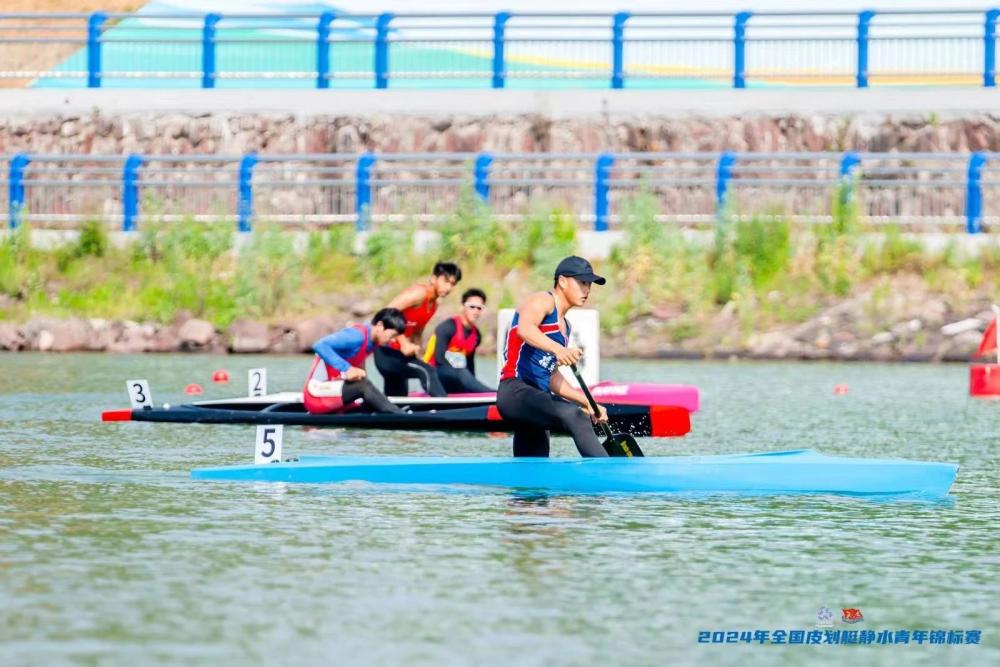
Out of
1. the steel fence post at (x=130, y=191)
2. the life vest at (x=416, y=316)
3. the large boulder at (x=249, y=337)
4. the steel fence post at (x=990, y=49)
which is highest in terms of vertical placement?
the steel fence post at (x=990, y=49)

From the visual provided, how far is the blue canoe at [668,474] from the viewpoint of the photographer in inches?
572

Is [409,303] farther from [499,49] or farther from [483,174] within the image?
[499,49]

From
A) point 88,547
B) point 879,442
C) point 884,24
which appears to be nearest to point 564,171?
point 884,24

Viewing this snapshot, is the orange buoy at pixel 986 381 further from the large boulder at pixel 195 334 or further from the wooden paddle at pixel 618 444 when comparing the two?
the large boulder at pixel 195 334

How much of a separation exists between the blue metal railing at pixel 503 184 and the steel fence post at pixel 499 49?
2142 millimetres

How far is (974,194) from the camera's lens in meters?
33.5

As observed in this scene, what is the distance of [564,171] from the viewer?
123 feet

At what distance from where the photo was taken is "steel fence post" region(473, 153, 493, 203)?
35.4m

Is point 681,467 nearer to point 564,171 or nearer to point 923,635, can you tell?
point 923,635

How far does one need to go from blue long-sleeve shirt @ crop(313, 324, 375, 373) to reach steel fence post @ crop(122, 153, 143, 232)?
18.7 meters

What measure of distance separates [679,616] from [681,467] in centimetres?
472

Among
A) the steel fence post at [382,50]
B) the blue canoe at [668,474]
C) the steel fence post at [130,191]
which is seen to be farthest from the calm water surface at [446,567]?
the steel fence post at [382,50]

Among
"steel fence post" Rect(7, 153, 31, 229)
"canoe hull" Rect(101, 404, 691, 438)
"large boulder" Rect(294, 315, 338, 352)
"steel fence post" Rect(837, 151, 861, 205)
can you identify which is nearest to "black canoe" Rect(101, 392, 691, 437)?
"canoe hull" Rect(101, 404, 691, 438)

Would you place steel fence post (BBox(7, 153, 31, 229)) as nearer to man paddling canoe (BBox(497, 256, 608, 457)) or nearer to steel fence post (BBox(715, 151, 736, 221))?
steel fence post (BBox(715, 151, 736, 221))
